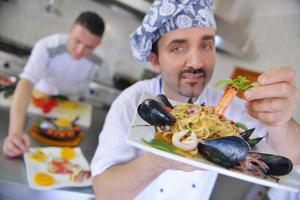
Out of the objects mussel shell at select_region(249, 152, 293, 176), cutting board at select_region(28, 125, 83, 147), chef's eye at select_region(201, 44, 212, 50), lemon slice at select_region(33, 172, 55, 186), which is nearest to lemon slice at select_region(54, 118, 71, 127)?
cutting board at select_region(28, 125, 83, 147)

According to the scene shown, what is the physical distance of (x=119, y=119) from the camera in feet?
2.48

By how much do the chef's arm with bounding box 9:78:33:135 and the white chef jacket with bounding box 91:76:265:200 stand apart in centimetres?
45

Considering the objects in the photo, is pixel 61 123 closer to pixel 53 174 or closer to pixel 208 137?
pixel 53 174

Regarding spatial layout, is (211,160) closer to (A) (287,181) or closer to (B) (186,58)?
(A) (287,181)

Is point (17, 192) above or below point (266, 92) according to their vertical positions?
below

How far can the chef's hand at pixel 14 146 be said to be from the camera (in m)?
0.95

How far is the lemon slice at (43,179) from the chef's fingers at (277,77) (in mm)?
681

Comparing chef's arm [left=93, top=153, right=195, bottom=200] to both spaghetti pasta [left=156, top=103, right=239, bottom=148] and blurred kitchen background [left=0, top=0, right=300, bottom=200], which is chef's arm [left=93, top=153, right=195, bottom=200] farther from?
blurred kitchen background [left=0, top=0, right=300, bottom=200]

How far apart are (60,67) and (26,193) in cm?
110

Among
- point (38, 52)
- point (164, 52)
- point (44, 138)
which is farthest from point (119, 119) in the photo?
point (38, 52)

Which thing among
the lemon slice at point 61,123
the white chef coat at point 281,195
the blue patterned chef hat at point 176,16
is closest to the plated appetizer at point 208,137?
the blue patterned chef hat at point 176,16

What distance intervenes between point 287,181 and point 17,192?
751 mm

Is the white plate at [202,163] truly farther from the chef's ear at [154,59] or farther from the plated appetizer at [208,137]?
the chef's ear at [154,59]

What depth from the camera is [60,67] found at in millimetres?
1785
